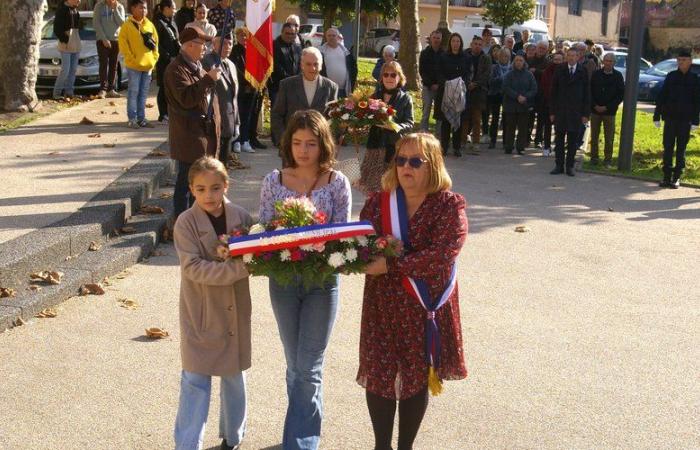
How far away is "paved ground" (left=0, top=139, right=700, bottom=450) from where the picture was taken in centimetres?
540

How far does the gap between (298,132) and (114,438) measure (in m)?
1.95

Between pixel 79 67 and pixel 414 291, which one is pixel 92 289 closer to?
pixel 414 291

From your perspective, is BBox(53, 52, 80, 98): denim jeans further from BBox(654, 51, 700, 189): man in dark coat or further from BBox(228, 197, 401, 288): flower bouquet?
BBox(228, 197, 401, 288): flower bouquet

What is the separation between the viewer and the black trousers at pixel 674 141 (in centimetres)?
1427

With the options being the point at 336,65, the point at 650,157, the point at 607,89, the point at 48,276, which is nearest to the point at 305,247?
the point at 48,276

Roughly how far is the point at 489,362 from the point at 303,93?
4.34 meters

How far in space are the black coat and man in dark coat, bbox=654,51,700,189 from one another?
1217mm

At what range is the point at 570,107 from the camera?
15.1 metres

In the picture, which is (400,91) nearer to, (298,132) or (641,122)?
(298,132)

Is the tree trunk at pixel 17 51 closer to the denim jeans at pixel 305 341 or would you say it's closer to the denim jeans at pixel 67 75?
the denim jeans at pixel 67 75

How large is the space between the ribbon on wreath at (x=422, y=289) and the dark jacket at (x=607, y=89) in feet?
39.7

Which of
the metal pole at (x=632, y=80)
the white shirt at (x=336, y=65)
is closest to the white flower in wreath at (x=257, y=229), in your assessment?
the white shirt at (x=336, y=65)

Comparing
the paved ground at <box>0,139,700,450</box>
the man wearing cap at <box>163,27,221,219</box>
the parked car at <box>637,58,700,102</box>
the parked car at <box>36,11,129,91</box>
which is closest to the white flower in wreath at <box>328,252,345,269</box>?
the paved ground at <box>0,139,700,450</box>

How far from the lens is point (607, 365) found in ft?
21.9
